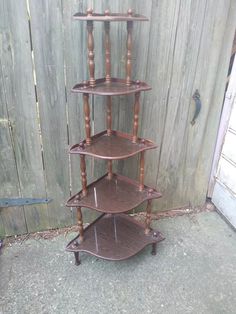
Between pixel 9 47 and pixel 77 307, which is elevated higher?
pixel 9 47

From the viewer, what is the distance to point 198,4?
1601 mm

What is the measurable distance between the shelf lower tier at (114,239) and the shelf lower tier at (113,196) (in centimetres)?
30

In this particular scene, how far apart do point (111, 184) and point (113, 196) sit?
124 mm

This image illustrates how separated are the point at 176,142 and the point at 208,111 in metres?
0.29

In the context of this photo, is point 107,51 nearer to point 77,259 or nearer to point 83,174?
point 83,174

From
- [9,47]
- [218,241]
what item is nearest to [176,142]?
[218,241]

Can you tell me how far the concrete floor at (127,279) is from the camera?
5.13 ft

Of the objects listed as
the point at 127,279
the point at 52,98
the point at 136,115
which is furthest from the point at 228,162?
the point at 52,98

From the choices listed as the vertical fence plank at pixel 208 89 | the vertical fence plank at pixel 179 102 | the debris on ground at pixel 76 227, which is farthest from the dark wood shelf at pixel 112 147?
the debris on ground at pixel 76 227

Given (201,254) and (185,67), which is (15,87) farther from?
(201,254)

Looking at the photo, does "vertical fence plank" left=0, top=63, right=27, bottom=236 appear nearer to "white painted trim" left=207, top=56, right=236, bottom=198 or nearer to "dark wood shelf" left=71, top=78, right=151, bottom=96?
"dark wood shelf" left=71, top=78, right=151, bottom=96

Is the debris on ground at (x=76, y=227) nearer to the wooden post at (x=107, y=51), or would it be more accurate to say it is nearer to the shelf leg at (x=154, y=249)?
the shelf leg at (x=154, y=249)

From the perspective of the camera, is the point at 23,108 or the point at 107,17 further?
the point at 23,108

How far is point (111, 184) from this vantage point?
1760 mm
